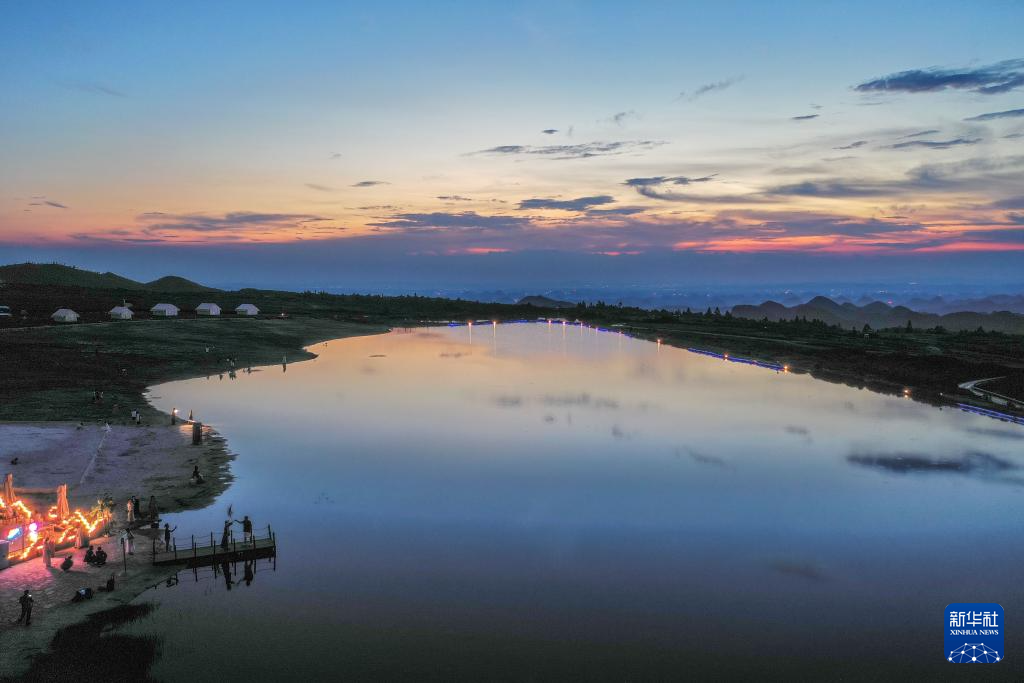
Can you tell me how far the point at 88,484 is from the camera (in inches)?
1473

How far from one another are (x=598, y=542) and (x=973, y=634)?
1499cm

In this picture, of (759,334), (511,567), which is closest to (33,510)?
(511,567)

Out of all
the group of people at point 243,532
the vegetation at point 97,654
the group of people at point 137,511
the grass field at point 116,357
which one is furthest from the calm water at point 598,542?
the grass field at point 116,357

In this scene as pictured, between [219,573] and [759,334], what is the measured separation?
466 feet

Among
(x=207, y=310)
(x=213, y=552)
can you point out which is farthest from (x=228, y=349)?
(x=213, y=552)

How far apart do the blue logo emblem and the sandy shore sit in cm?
3036

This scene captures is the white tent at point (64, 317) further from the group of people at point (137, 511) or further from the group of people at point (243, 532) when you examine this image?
the group of people at point (243, 532)

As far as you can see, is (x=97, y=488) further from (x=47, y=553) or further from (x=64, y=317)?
(x=64, y=317)

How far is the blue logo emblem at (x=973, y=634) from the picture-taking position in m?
22.8

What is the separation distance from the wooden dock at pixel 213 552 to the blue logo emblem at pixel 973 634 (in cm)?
2740

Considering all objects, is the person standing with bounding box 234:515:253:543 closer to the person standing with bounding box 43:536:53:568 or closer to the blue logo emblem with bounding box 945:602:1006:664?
the person standing with bounding box 43:536:53:568

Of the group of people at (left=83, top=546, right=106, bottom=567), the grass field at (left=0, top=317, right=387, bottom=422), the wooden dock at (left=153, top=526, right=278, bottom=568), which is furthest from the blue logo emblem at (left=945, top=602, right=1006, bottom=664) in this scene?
the grass field at (left=0, top=317, right=387, bottom=422)

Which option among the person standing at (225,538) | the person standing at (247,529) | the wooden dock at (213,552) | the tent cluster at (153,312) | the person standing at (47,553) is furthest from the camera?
the tent cluster at (153,312)

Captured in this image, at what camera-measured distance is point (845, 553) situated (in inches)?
1227
